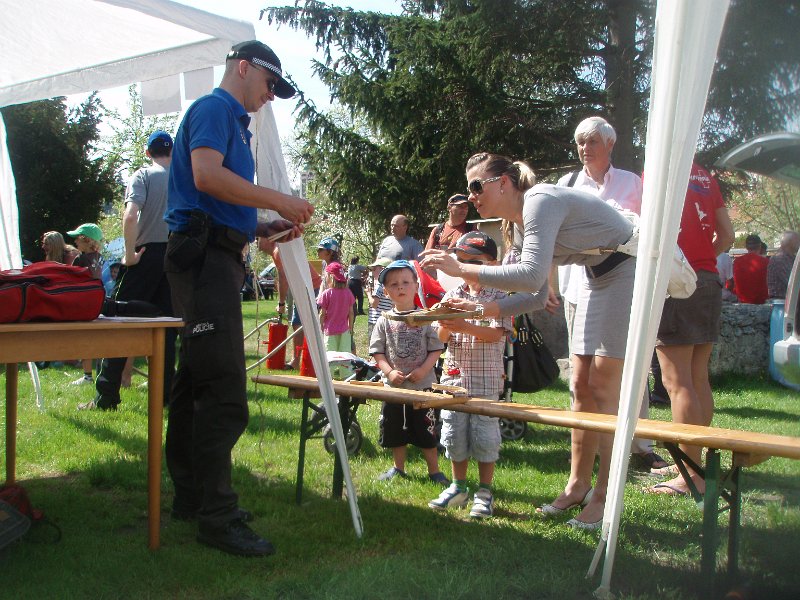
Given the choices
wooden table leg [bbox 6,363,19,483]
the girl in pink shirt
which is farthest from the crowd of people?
the girl in pink shirt

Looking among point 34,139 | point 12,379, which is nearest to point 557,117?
point 12,379

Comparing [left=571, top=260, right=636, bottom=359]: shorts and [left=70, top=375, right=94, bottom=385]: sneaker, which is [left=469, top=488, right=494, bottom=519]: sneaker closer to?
[left=571, top=260, right=636, bottom=359]: shorts

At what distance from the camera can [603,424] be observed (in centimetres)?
298

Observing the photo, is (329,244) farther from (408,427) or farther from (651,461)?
(651,461)

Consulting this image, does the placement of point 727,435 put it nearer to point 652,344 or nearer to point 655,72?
point 652,344

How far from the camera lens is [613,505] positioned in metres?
2.62

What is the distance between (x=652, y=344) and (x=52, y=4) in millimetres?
4869

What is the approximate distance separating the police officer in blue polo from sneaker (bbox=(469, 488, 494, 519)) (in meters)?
1.16

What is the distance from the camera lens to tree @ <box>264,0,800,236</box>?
1274cm

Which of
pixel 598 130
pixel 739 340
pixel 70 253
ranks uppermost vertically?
pixel 598 130

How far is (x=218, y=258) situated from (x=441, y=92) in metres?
12.4

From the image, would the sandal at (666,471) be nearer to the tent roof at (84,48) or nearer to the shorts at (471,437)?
the shorts at (471,437)

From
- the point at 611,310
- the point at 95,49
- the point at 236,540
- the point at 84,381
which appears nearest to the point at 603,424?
the point at 611,310

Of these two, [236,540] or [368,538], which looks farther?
[368,538]
